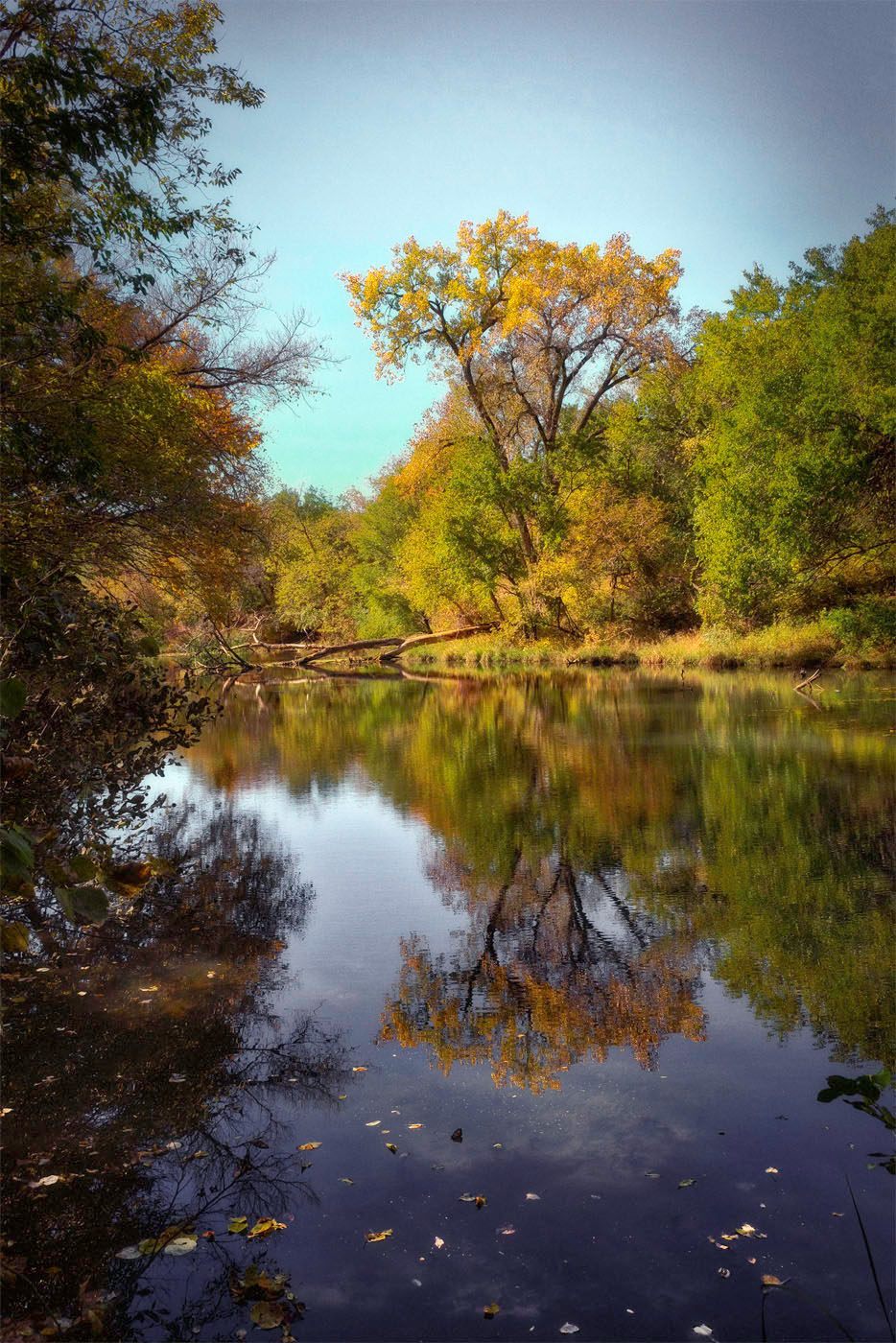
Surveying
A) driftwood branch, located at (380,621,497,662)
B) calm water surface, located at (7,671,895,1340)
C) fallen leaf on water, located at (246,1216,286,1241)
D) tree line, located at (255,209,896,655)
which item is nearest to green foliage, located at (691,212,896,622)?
tree line, located at (255,209,896,655)

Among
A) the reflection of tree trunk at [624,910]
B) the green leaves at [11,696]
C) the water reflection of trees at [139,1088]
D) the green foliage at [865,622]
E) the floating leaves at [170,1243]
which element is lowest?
the reflection of tree trunk at [624,910]

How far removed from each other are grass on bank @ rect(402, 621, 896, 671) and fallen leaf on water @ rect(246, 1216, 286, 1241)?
27524 millimetres

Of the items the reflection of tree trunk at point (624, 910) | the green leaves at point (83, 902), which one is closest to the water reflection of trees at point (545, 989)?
the reflection of tree trunk at point (624, 910)

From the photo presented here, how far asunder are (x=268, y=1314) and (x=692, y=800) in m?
10.3

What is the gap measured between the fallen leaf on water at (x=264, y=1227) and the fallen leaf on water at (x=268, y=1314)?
44 cm

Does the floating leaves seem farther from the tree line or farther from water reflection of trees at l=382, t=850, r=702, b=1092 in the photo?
the tree line

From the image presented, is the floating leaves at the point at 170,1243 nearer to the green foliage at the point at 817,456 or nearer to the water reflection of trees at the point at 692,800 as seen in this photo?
→ the water reflection of trees at the point at 692,800

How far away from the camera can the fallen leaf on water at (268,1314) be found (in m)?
3.55

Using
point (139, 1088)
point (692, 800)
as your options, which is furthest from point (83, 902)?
point (692, 800)

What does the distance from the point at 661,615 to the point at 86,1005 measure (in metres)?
36.2

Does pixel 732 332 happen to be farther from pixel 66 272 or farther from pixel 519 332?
pixel 66 272

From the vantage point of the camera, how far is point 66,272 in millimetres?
14789

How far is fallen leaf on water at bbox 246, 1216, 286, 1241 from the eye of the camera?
13.4 ft

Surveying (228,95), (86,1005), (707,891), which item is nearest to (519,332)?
(228,95)
